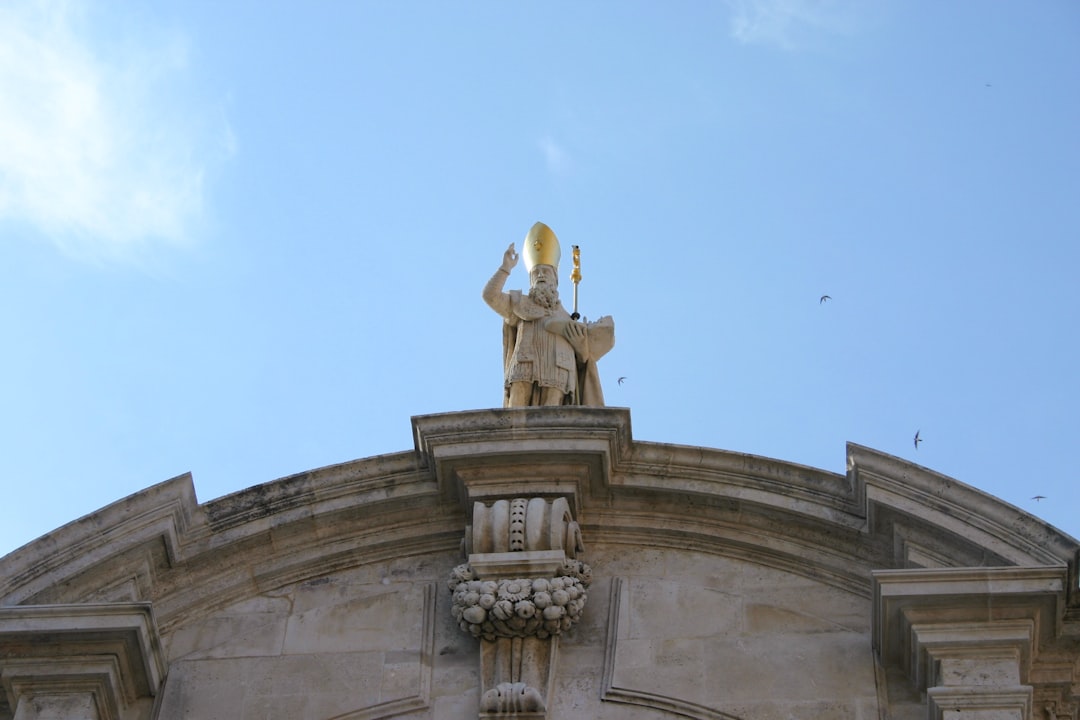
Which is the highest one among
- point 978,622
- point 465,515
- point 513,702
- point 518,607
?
point 465,515

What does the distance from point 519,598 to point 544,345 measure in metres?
2.54

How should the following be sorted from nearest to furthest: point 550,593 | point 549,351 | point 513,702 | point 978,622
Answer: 1. point 978,622
2. point 513,702
3. point 550,593
4. point 549,351

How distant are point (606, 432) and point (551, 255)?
2.41 meters

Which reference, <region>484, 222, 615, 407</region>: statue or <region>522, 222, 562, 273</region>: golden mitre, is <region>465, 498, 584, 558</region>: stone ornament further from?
<region>522, 222, 562, 273</region>: golden mitre

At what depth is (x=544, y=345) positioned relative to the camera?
1546 cm

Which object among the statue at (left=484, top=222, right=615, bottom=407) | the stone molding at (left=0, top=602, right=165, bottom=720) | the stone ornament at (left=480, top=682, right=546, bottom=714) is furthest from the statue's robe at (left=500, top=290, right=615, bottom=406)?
the stone molding at (left=0, top=602, right=165, bottom=720)

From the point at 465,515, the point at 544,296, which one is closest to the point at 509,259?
the point at 544,296

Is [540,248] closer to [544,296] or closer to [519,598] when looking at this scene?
[544,296]

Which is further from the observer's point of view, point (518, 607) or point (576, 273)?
point (576, 273)

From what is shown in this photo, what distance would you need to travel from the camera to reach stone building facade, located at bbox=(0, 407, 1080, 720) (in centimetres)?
1317

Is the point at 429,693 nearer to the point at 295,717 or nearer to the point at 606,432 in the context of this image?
the point at 295,717

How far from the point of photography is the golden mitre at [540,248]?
1619 cm

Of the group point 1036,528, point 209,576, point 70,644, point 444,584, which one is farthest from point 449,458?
point 1036,528

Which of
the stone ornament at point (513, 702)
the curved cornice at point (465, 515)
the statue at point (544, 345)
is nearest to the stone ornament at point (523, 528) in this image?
the curved cornice at point (465, 515)
